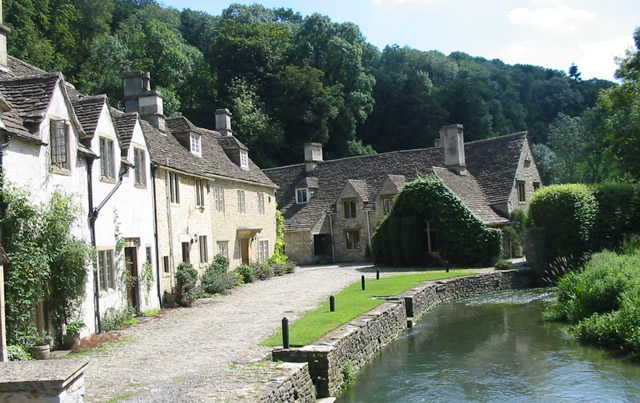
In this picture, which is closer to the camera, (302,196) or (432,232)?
(432,232)

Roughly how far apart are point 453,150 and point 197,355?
3661cm

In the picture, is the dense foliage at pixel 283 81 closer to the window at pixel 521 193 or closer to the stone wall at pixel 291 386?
the window at pixel 521 193

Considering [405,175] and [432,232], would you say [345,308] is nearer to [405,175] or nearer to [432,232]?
[432,232]

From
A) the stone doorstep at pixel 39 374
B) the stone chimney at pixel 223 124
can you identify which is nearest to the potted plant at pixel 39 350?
the stone doorstep at pixel 39 374

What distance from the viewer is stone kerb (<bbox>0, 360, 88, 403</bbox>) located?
7.04m

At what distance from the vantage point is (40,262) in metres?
13.8

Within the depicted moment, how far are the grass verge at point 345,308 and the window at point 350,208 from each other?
15.7 meters

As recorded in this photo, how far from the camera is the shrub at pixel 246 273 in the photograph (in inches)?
1258

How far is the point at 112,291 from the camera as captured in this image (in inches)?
727

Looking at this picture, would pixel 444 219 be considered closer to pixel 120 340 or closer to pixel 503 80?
pixel 120 340

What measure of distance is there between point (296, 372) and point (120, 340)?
21.6 feet

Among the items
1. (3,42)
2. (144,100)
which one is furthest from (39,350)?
(144,100)

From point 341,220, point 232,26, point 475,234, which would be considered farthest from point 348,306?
point 232,26

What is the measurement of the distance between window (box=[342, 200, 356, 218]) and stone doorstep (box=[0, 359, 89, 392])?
38730 mm
